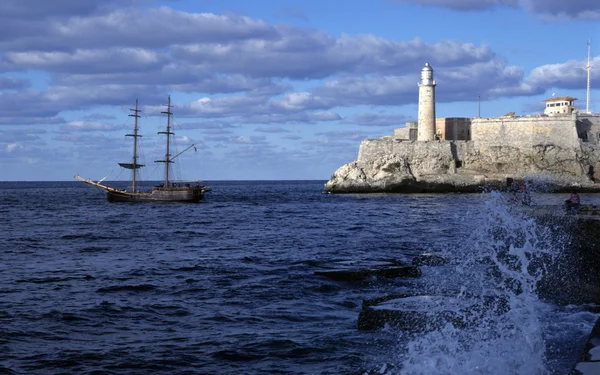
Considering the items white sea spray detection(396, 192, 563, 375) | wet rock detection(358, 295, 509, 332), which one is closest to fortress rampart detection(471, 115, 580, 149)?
white sea spray detection(396, 192, 563, 375)

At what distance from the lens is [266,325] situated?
1231 centimetres

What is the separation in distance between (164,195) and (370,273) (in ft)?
164

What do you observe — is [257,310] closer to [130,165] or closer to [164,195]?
[164,195]

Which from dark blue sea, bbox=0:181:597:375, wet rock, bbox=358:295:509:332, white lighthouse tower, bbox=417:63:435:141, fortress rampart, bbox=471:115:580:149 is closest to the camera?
dark blue sea, bbox=0:181:597:375

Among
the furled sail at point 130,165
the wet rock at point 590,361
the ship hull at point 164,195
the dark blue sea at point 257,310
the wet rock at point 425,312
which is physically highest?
the furled sail at point 130,165

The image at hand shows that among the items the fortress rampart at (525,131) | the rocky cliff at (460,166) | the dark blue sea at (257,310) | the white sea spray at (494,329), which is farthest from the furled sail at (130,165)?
the white sea spray at (494,329)

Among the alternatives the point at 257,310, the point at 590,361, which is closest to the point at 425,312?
the point at 257,310

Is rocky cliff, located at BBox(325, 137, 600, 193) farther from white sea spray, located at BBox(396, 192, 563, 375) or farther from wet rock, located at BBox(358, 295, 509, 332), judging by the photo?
wet rock, located at BBox(358, 295, 509, 332)

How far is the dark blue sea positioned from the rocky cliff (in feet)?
144

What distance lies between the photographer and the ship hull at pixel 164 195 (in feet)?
213

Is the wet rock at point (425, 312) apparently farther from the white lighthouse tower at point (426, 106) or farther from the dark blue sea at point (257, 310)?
the white lighthouse tower at point (426, 106)

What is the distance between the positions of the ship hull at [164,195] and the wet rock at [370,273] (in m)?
48.9

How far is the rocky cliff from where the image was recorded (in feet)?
222

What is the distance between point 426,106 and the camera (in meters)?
73.8
